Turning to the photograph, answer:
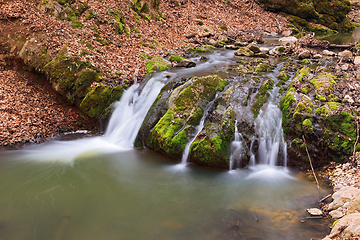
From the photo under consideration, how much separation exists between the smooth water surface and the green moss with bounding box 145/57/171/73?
5363 mm

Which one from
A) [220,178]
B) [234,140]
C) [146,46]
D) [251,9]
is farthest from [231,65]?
[251,9]

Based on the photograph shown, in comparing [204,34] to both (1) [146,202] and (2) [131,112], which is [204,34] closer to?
(2) [131,112]

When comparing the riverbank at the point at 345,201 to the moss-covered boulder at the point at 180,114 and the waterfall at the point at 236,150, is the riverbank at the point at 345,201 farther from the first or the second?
the moss-covered boulder at the point at 180,114

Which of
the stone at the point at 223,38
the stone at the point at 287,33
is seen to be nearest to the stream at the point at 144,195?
the stone at the point at 223,38

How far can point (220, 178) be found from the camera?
22.3ft

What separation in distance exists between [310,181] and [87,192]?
19.9 feet

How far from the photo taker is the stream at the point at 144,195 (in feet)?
16.1

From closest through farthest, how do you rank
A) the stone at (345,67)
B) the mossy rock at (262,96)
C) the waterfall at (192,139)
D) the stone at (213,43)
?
the waterfall at (192,139), the mossy rock at (262,96), the stone at (345,67), the stone at (213,43)

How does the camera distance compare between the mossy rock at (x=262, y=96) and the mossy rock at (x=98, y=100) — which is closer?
the mossy rock at (x=262, y=96)

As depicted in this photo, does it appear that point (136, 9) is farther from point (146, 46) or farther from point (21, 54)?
point (21, 54)

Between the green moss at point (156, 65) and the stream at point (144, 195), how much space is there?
375 centimetres

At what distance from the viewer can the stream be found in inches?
193

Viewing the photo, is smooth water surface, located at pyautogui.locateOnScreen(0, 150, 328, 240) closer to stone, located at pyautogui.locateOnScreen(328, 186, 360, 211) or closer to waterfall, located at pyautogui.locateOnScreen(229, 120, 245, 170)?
waterfall, located at pyautogui.locateOnScreen(229, 120, 245, 170)

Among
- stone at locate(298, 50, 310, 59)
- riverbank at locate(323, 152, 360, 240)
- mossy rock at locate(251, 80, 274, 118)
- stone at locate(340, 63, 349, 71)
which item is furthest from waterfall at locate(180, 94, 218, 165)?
stone at locate(298, 50, 310, 59)
